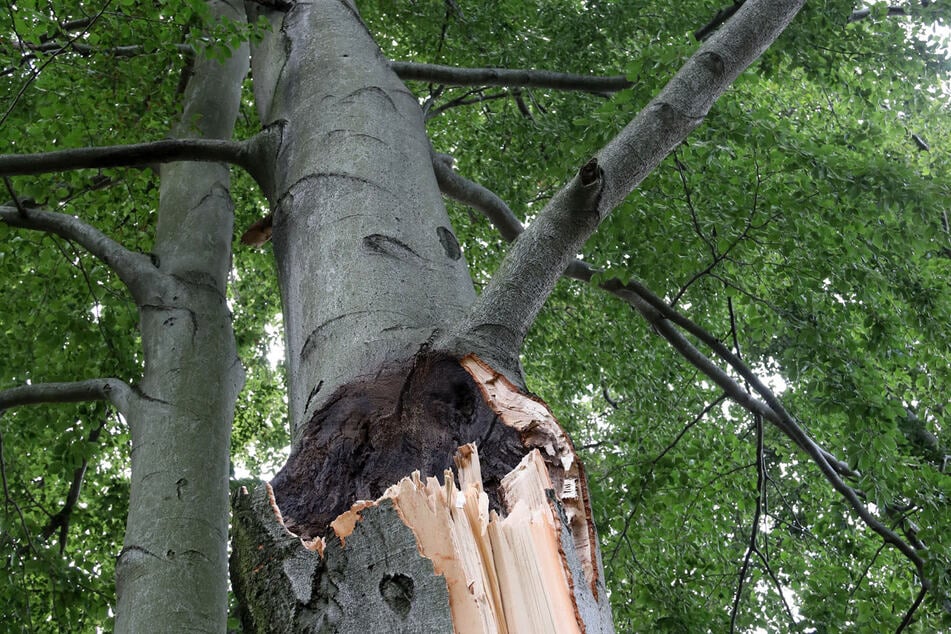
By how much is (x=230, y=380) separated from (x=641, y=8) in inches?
179

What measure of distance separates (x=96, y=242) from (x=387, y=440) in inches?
113

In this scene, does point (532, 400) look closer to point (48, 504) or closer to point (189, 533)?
point (189, 533)

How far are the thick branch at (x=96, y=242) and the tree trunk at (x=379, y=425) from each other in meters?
1.33

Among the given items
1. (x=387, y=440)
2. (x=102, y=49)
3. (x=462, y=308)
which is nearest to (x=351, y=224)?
(x=462, y=308)

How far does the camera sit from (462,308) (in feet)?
6.37

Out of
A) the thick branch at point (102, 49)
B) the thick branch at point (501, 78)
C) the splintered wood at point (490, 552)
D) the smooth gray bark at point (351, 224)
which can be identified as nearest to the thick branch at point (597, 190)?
the smooth gray bark at point (351, 224)

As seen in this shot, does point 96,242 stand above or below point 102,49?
below

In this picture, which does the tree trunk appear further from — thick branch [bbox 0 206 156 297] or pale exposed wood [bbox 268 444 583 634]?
thick branch [bbox 0 206 156 297]

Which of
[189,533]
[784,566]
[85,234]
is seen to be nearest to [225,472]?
[189,533]

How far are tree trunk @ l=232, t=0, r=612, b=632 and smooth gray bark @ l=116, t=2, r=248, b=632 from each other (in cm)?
109

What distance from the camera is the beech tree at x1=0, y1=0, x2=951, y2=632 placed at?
141 cm

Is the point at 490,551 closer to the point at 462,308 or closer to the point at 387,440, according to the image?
the point at 387,440

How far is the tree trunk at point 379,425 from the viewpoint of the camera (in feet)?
3.72

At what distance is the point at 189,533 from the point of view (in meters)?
2.95
